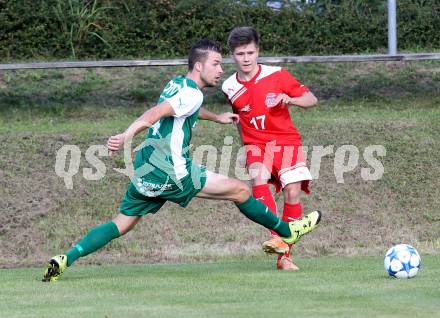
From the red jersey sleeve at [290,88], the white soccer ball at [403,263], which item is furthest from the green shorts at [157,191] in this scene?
the white soccer ball at [403,263]

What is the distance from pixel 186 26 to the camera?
57.0 feet

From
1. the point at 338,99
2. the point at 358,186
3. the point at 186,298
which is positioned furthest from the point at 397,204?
the point at 186,298

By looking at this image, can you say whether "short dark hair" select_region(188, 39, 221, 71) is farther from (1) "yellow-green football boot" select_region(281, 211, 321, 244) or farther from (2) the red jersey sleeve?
(1) "yellow-green football boot" select_region(281, 211, 321, 244)

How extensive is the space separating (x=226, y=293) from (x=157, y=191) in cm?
129

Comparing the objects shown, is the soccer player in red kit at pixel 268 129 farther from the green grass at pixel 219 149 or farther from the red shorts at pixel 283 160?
the green grass at pixel 219 149

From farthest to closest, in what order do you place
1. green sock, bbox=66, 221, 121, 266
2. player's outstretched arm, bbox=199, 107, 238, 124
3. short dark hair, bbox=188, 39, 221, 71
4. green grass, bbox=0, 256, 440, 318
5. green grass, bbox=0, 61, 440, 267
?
green grass, bbox=0, 61, 440, 267
player's outstretched arm, bbox=199, 107, 238, 124
short dark hair, bbox=188, 39, 221, 71
green sock, bbox=66, 221, 121, 266
green grass, bbox=0, 256, 440, 318

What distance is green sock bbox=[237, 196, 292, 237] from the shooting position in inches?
337

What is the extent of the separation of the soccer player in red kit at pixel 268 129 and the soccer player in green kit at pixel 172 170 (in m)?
0.60

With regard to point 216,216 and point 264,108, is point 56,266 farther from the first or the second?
point 216,216

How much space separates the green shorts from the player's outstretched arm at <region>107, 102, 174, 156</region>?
0.53 m

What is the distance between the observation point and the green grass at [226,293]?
21.1 ft

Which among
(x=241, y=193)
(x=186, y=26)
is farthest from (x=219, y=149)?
(x=241, y=193)

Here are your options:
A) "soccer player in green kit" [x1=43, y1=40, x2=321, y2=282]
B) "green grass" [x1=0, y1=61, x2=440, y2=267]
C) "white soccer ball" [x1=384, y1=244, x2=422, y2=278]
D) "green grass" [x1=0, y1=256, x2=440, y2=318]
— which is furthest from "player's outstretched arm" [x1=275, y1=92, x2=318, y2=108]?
"green grass" [x1=0, y1=61, x2=440, y2=267]

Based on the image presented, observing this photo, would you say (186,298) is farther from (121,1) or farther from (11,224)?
(121,1)
